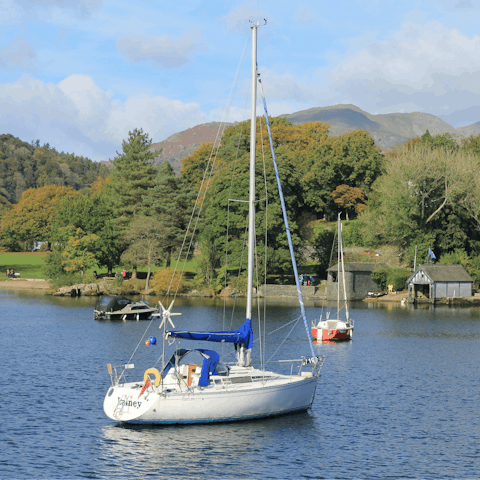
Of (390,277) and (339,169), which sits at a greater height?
(339,169)

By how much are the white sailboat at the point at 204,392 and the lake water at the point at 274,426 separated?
665 mm

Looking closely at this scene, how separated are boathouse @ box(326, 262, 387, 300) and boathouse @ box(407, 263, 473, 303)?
21.9ft

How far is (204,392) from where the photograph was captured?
27672 millimetres

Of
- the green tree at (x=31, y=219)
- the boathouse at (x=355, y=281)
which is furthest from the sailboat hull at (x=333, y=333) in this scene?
the green tree at (x=31, y=219)

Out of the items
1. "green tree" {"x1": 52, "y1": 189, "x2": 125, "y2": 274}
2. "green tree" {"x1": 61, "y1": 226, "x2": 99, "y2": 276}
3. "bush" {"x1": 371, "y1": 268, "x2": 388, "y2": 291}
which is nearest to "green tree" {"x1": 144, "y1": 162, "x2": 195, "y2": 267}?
"green tree" {"x1": 52, "y1": 189, "x2": 125, "y2": 274}

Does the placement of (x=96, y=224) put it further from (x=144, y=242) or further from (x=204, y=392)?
(x=204, y=392)

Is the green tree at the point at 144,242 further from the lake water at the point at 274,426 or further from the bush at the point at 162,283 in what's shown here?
the lake water at the point at 274,426

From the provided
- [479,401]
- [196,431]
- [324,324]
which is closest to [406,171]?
[324,324]

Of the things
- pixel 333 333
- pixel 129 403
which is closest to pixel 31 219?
pixel 333 333

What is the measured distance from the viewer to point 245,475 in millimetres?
23219

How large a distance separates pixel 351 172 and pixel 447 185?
2934 cm

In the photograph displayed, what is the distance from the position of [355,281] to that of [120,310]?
42.3 meters

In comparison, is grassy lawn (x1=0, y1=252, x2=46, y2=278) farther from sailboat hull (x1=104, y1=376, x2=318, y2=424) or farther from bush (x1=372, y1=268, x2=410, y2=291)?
sailboat hull (x1=104, y1=376, x2=318, y2=424)

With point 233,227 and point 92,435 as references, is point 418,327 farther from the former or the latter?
point 92,435
